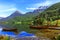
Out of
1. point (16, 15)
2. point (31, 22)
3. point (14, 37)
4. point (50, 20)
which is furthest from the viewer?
point (50, 20)

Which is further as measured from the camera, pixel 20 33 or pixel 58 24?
pixel 58 24

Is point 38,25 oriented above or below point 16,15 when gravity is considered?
below

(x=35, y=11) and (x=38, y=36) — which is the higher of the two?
(x=35, y=11)

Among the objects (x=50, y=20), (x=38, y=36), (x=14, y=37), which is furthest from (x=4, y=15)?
(x=50, y=20)

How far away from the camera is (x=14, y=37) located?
18.8 ft

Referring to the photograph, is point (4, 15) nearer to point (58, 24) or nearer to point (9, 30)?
point (9, 30)

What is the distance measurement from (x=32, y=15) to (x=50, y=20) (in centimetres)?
87

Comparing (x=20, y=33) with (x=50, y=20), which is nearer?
(x=20, y=33)

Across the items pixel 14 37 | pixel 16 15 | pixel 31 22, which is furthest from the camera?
pixel 31 22

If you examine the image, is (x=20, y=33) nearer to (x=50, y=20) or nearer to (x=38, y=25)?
(x=38, y=25)

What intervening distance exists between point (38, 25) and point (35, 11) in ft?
2.47

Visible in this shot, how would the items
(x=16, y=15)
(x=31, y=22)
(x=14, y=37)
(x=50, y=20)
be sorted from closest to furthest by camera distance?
(x=14, y=37)
(x=16, y=15)
(x=31, y=22)
(x=50, y=20)

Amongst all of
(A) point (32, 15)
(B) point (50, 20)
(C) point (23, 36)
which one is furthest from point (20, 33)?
(B) point (50, 20)

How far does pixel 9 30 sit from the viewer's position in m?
6.43
